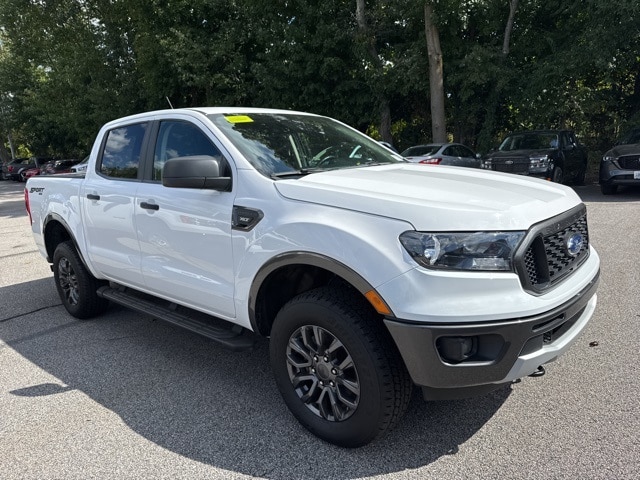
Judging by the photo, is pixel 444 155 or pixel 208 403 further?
pixel 444 155

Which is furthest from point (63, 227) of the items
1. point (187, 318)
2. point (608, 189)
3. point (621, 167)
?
point (608, 189)

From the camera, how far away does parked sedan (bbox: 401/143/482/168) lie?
13.9m

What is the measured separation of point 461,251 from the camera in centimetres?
234

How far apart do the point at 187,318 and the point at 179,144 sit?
1267mm

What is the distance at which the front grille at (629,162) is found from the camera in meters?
10.9

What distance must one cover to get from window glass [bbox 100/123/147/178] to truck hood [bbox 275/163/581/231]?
5.77 feet

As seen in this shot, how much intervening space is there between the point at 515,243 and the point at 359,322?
0.83m

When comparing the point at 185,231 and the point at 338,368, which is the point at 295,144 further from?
the point at 338,368

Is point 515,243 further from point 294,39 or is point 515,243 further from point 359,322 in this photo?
point 294,39

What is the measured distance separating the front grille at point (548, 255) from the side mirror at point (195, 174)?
1728mm

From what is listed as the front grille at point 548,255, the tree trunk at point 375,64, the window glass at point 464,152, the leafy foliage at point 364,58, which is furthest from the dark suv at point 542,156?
the front grille at point 548,255

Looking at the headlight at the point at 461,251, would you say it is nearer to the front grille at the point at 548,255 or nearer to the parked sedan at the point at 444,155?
the front grille at the point at 548,255

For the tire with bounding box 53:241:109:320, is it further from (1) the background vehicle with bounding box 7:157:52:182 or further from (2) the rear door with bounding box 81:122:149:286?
(1) the background vehicle with bounding box 7:157:52:182

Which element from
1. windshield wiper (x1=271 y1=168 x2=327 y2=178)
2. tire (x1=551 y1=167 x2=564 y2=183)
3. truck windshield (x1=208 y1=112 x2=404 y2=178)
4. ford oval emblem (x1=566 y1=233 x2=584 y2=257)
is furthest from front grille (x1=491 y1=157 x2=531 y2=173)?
windshield wiper (x1=271 y1=168 x2=327 y2=178)
